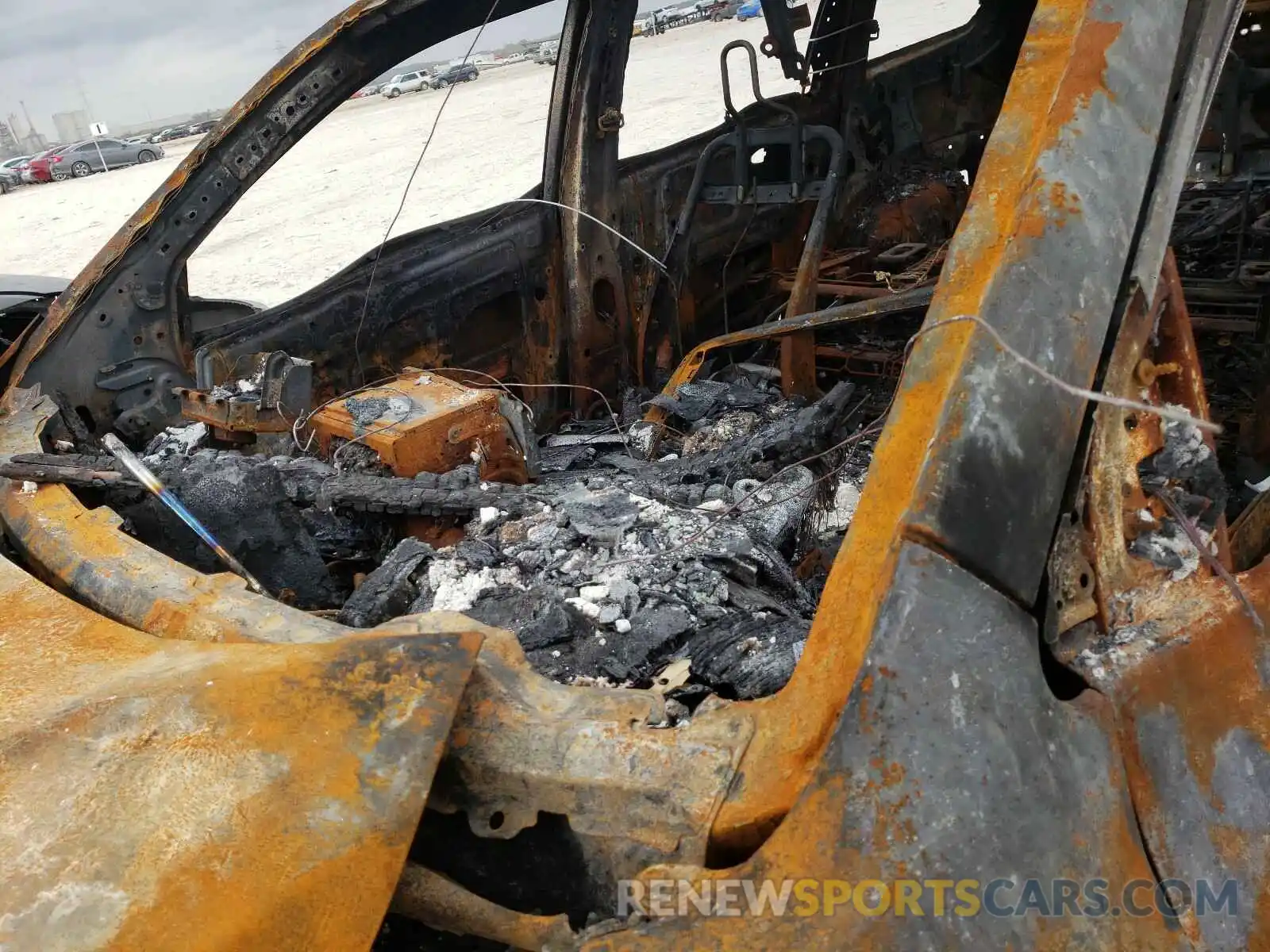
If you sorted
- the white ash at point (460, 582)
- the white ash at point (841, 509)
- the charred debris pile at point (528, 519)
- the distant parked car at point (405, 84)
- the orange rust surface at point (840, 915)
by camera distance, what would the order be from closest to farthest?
the orange rust surface at point (840, 915)
the charred debris pile at point (528, 519)
the white ash at point (460, 582)
the white ash at point (841, 509)
the distant parked car at point (405, 84)

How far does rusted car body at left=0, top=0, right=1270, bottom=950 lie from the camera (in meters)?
1.10

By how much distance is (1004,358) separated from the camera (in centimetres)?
125

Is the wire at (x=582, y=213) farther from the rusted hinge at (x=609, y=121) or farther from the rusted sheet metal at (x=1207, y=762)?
the rusted sheet metal at (x=1207, y=762)

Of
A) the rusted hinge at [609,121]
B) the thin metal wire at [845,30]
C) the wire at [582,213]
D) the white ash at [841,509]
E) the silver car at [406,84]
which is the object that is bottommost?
the white ash at [841,509]

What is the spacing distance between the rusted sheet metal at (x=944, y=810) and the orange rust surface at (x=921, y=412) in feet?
0.14

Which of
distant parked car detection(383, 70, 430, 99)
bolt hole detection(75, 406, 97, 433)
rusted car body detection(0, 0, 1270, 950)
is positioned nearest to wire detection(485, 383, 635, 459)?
bolt hole detection(75, 406, 97, 433)

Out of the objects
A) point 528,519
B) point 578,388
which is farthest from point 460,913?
point 578,388

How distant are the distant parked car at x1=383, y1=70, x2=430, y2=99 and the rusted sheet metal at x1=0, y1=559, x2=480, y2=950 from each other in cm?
3019

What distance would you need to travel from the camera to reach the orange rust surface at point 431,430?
293 cm

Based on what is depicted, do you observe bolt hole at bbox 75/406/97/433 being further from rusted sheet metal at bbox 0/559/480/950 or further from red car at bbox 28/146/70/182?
red car at bbox 28/146/70/182

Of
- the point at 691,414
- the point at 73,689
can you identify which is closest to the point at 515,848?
the point at 73,689

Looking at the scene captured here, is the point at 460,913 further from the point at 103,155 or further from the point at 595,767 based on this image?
the point at 103,155

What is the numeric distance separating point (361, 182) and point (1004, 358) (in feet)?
47.5

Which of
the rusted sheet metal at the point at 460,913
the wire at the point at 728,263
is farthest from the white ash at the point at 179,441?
the wire at the point at 728,263
